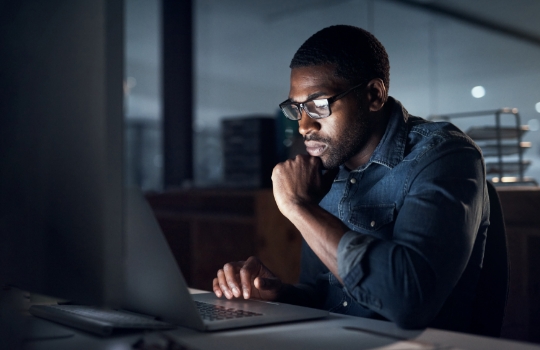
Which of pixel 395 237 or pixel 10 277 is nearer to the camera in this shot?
pixel 10 277

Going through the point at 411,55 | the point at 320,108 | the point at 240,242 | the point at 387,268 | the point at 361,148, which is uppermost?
the point at 411,55

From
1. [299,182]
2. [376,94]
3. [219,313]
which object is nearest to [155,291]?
[219,313]

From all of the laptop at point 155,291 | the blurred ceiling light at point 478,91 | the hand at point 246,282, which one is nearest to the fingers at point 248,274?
the hand at point 246,282

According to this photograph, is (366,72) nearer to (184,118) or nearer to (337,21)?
(184,118)

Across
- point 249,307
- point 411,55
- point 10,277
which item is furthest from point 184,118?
point 10,277

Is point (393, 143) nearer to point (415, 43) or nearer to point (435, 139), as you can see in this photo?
point (435, 139)

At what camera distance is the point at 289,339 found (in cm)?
91

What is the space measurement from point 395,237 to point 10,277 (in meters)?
0.71

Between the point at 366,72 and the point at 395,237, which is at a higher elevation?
the point at 366,72

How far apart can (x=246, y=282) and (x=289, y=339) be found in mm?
431

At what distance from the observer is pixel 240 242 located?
3504 millimetres

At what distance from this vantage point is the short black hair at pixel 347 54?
1.44m

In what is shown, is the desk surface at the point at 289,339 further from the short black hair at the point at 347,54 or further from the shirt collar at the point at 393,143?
the short black hair at the point at 347,54

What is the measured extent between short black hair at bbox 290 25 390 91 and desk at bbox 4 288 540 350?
68 cm
